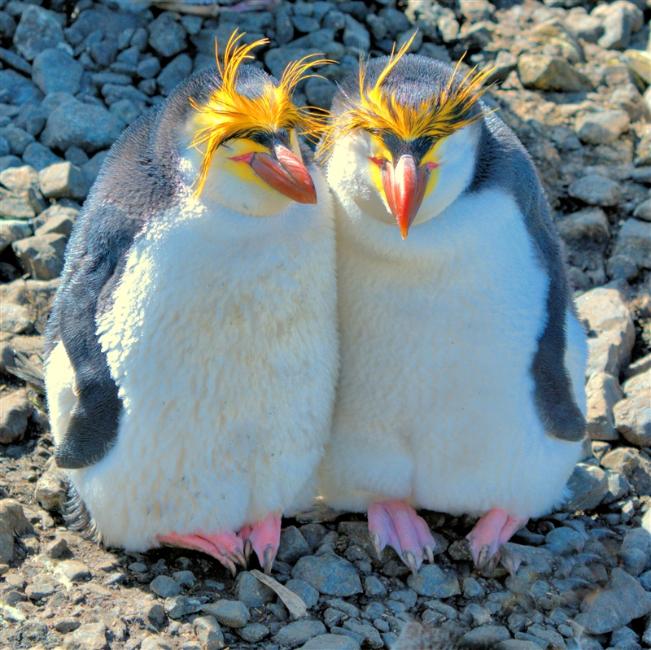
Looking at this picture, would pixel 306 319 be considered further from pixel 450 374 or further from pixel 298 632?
pixel 298 632

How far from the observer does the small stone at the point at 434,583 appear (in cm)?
293

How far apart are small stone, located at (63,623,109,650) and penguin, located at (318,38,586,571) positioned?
732mm

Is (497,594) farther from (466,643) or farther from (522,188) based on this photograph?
(522,188)

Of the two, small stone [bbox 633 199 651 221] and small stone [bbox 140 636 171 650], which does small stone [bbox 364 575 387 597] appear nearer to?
small stone [bbox 140 636 171 650]

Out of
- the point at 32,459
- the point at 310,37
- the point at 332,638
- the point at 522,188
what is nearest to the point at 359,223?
the point at 522,188

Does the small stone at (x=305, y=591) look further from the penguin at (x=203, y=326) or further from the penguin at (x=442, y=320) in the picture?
the penguin at (x=442, y=320)

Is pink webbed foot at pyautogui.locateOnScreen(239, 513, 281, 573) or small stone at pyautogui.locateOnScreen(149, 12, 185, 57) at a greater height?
small stone at pyautogui.locateOnScreen(149, 12, 185, 57)

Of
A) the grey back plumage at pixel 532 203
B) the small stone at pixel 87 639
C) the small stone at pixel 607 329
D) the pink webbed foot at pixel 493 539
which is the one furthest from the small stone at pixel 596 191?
the small stone at pixel 87 639

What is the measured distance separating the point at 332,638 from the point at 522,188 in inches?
43.2

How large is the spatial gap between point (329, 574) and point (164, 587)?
0.38m

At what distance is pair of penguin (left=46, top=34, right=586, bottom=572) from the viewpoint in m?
2.65

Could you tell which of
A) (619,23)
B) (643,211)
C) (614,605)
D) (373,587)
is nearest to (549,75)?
(619,23)

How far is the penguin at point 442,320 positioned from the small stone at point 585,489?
9.7 inches

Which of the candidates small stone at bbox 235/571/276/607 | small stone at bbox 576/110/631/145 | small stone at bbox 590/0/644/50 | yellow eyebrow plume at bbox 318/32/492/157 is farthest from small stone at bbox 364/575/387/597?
small stone at bbox 590/0/644/50
